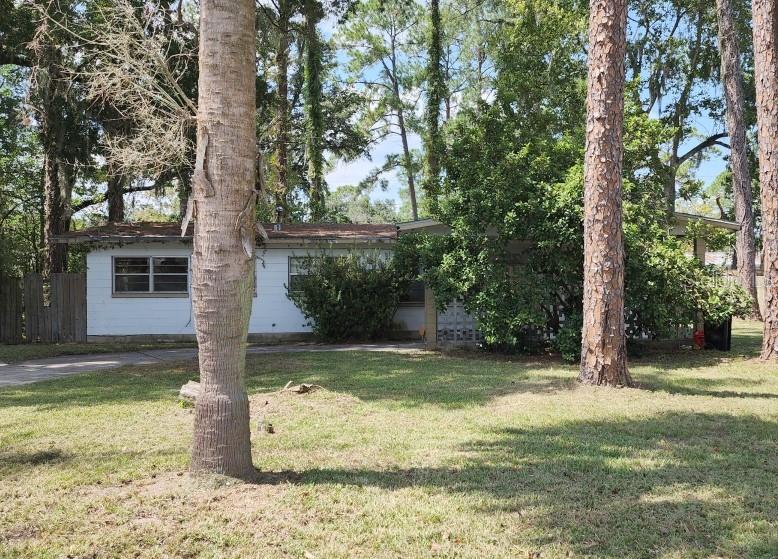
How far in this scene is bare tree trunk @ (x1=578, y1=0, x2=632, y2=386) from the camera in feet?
28.1

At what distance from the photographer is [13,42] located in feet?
50.9

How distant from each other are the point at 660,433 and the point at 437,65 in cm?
2321

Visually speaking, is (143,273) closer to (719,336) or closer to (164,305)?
(164,305)

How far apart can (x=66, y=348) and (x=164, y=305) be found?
2685 millimetres

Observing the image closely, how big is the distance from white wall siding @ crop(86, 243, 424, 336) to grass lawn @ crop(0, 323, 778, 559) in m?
8.05

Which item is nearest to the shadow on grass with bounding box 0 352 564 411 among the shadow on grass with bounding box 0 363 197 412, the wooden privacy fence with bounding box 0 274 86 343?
the shadow on grass with bounding box 0 363 197 412

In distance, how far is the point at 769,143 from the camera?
11422mm

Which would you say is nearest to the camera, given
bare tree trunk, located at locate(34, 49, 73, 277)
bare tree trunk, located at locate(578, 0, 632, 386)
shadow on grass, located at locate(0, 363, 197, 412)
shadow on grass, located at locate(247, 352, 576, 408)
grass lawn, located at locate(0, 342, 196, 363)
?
shadow on grass, located at locate(0, 363, 197, 412)

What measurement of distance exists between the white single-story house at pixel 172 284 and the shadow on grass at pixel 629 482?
10.6 meters

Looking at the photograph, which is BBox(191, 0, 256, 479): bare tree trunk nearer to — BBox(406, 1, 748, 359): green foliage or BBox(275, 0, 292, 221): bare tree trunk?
BBox(406, 1, 748, 359): green foliage

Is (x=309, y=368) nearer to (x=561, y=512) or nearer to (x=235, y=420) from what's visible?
(x=235, y=420)

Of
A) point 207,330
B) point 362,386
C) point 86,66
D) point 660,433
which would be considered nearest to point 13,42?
point 86,66

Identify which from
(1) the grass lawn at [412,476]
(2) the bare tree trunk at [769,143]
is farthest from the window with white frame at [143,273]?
(2) the bare tree trunk at [769,143]

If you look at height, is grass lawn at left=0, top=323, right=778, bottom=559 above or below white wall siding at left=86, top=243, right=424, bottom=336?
below
